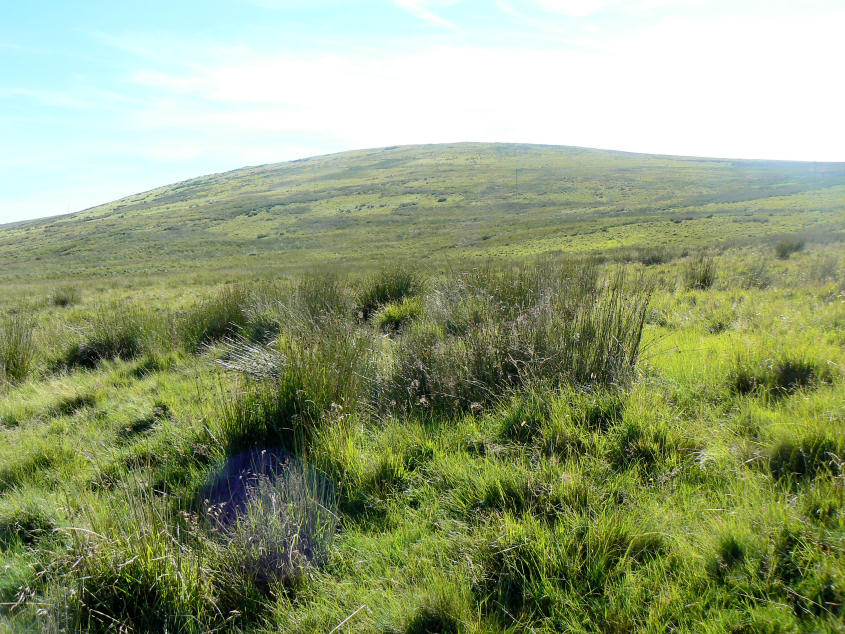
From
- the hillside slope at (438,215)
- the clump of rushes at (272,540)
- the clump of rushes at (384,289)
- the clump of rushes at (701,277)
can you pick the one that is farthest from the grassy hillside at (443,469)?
the hillside slope at (438,215)

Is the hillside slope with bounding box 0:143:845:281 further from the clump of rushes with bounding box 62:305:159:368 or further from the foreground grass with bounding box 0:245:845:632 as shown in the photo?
the clump of rushes with bounding box 62:305:159:368

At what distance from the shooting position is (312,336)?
13.0 ft

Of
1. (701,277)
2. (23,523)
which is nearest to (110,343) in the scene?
(23,523)

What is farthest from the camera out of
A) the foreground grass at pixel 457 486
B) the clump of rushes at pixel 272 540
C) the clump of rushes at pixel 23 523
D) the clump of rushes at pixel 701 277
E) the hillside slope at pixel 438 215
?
the hillside slope at pixel 438 215

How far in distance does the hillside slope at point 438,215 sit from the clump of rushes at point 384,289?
17.9 m

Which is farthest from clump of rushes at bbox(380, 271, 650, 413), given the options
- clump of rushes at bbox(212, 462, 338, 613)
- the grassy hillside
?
clump of rushes at bbox(212, 462, 338, 613)

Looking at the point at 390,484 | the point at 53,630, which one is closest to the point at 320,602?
the point at 390,484

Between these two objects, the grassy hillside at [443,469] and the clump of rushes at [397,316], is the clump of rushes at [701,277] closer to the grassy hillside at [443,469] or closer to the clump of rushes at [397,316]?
the grassy hillside at [443,469]

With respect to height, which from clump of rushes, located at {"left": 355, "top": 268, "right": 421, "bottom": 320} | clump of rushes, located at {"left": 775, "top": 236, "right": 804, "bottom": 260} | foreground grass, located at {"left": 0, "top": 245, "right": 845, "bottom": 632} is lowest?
clump of rushes, located at {"left": 775, "top": 236, "right": 804, "bottom": 260}

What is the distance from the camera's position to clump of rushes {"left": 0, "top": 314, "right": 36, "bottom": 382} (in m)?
5.73

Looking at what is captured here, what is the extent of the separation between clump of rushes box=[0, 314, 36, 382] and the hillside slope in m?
23.1

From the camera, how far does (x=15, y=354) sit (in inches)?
236

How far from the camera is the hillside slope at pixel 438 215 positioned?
111 feet

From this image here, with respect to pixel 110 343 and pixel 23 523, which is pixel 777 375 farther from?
pixel 110 343
